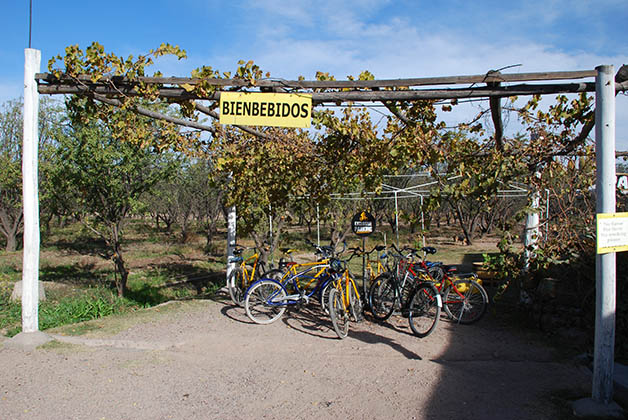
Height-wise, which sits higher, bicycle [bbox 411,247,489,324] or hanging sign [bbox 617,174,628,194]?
hanging sign [bbox 617,174,628,194]

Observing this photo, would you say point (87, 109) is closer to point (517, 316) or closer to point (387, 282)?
point (387, 282)

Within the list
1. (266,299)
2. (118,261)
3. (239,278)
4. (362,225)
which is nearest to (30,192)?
(266,299)

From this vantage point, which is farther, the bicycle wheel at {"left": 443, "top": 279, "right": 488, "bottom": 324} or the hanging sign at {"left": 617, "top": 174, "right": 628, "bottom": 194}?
the bicycle wheel at {"left": 443, "top": 279, "right": 488, "bottom": 324}

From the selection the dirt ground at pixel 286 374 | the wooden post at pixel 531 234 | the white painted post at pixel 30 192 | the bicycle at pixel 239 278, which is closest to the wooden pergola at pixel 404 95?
the white painted post at pixel 30 192

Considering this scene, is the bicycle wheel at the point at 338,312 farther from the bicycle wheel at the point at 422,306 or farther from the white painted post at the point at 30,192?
the white painted post at the point at 30,192

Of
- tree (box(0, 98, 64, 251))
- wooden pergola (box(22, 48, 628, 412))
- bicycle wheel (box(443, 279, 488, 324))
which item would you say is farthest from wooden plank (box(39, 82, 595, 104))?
tree (box(0, 98, 64, 251))

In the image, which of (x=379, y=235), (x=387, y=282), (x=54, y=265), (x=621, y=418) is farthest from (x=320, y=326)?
(x=379, y=235)

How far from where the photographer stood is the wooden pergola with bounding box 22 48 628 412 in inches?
145

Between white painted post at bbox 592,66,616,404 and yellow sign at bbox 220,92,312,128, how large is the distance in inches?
99.7


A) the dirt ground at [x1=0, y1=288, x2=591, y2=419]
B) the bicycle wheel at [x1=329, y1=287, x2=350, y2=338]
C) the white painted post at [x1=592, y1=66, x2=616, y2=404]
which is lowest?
the dirt ground at [x1=0, y1=288, x2=591, y2=419]

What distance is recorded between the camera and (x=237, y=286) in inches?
303

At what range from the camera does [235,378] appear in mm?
4414

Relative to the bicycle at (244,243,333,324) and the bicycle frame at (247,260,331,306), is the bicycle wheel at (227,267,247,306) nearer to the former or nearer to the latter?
the bicycle at (244,243,333,324)

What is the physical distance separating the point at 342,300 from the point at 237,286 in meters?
2.40
